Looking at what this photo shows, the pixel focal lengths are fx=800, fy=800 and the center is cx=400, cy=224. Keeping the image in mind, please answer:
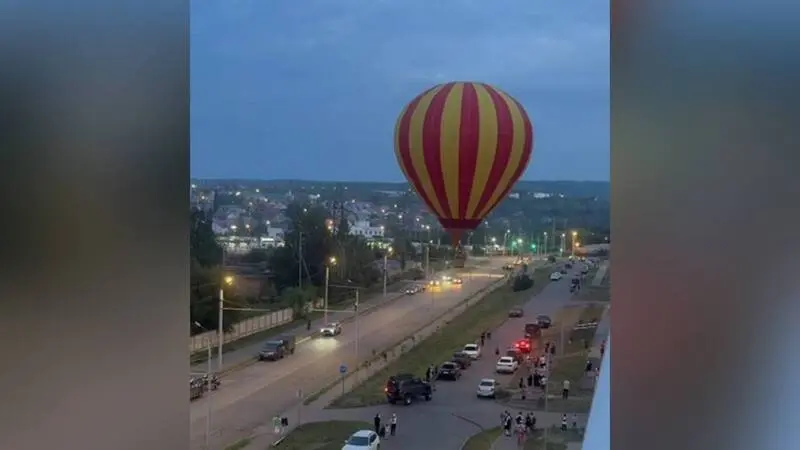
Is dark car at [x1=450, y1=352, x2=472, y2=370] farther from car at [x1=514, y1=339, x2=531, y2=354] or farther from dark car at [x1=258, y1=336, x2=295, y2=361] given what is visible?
dark car at [x1=258, y1=336, x2=295, y2=361]

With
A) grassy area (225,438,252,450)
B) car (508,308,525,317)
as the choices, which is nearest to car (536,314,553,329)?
car (508,308,525,317)

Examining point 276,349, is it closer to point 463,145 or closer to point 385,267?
point 463,145

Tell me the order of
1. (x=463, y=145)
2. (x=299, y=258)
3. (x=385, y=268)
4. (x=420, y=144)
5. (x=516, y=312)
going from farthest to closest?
(x=385, y=268)
(x=299, y=258)
(x=516, y=312)
(x=420, y=144)
(x=463, y=145)

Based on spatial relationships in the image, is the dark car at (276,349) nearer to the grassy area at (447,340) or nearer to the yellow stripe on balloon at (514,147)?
the grassy area at (447,340)

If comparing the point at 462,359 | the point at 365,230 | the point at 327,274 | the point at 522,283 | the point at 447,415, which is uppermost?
the point at 365,230

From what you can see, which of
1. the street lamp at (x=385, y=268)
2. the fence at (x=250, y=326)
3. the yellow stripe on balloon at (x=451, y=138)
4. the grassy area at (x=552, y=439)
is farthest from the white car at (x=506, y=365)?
the street lamp at (x=385, y=268)

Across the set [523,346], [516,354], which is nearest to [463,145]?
[516,354]
